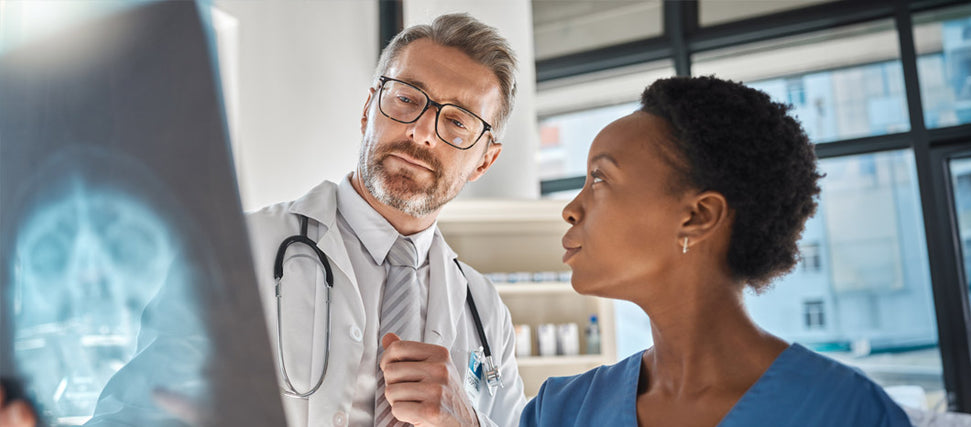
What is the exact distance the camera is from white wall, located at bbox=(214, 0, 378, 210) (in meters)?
1.14

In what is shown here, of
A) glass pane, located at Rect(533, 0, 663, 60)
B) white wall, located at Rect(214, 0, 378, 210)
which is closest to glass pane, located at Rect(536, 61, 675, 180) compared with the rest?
glass pane, located at Rect(533, 0, 663, 60)

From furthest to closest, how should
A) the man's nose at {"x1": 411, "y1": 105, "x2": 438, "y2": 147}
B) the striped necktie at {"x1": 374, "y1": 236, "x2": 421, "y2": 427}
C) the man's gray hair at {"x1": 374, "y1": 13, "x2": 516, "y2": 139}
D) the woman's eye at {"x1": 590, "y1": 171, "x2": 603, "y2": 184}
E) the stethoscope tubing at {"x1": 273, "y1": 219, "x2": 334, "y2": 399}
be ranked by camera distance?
the man's gray hair at {"x1": 374, "y1": 13, "x2": 516, "y2": 139}, the man's nose at {"x1": 411, "y1": 105, "x2": 438, "y2": 147}, the striped necktie at {"x1": 374, "y1": 236, "x2": 421, "y2": 427}, the stethoscope tubing at {"x1": 273, "y1": 219, "x2": 334, "y2": 399}, the woman's eye at {"x1": 590, "y1": 171, "x2": 603, "y2": 184}

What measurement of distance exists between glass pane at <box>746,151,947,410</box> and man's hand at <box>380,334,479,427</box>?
2892mm

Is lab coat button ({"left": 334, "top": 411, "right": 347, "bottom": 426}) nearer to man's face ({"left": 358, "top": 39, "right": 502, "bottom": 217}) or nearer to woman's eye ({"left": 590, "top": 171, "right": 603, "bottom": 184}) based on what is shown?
man's face ({"left": 358, "top": 39, "right": 502, "bottom": 217})

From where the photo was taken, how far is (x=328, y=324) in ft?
A: 3.54

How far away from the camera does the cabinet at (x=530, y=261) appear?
298 cm

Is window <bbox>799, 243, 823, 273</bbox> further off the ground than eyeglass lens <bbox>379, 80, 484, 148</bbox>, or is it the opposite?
eyeglass lens <bbox>379, 80, 484, 148</bbox>

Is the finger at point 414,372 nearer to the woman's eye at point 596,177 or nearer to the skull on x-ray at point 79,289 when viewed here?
the woman's eye at point 596,177

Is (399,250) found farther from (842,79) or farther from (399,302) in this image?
(842,79)

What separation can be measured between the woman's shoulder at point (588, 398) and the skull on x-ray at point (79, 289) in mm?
674

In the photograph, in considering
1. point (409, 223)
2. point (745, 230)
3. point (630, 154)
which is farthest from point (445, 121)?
point (745, 230)

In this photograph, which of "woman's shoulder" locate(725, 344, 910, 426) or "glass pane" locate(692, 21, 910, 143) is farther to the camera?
"glass pane" locate(692, 21, 910, 143)

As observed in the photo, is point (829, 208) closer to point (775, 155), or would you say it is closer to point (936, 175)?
point (936, 175)

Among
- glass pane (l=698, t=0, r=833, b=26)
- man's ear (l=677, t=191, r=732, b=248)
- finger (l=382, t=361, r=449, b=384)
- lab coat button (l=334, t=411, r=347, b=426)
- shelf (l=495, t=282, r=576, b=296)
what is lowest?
lab coat button (l=334, t=411, r=347, b=426)
